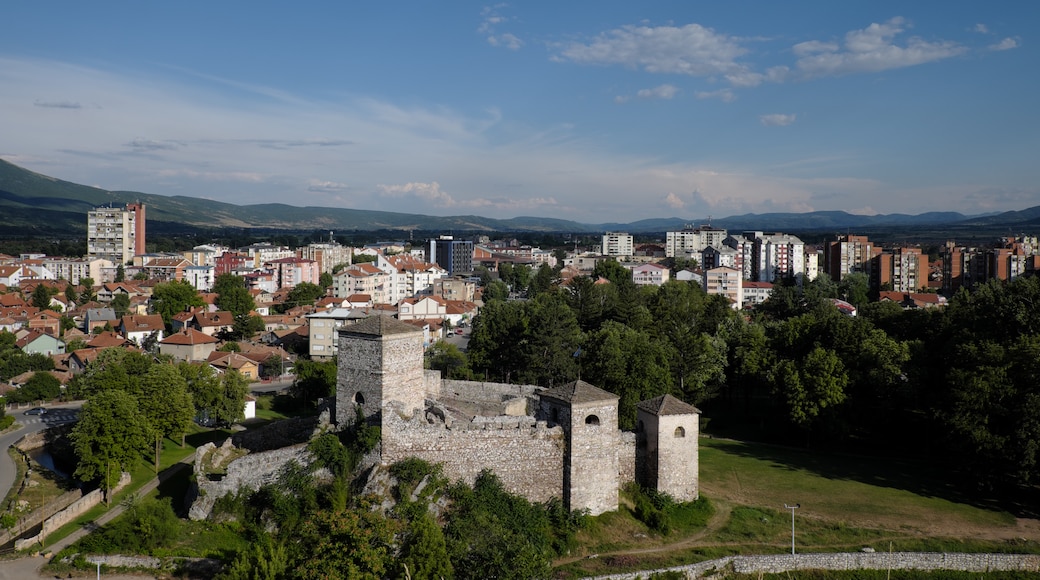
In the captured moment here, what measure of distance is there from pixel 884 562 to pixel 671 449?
268 inches

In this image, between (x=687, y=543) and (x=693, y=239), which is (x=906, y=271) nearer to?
(x=693, y=239)

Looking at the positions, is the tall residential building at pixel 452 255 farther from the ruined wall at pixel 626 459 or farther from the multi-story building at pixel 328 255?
the ruined wall at pixel 626 459

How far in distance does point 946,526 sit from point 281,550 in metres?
20.2

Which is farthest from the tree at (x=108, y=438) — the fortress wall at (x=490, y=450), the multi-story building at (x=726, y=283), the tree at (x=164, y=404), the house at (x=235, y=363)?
the multi-story building at (x=726, y=283)

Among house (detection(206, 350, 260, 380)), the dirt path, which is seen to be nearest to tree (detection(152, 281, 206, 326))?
house (detection(206, 350, 260, 380))

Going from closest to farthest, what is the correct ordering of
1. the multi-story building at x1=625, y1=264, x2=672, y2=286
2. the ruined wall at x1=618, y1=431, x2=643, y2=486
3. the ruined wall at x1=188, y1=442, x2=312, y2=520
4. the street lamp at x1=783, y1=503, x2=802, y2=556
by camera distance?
the street lamp at x1=783, y1=503, x2=802, y2=556
the ruined wall at x1=188, y1=442, x2=312, y2=520
the ruined wall at x1=618, y1=431, x2=643, y2=486
the multi-story building at x1=625, y1=264, x2=672, y2=286

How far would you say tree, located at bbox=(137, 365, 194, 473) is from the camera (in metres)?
32.3

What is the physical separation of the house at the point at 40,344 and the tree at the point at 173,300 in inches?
589

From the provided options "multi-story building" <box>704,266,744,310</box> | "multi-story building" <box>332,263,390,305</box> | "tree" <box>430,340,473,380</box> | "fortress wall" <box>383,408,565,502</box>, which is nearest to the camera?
"fortress wall" <box>383,408,565,502</box>

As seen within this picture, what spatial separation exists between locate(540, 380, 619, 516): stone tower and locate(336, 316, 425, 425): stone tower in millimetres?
4614

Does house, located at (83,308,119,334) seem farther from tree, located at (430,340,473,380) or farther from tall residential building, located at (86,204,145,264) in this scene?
tall residential building, located at (86,204,145,264)

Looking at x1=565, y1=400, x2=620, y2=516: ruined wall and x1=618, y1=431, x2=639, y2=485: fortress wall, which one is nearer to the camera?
x1=565, y1=400, x2=620, y2=516: ruined wall

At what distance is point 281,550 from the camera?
18.5m

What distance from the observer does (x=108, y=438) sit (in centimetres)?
2903
